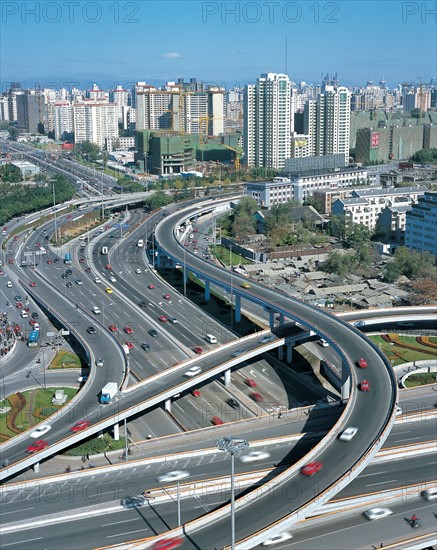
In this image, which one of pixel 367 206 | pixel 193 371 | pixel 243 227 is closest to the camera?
pixel 193 371

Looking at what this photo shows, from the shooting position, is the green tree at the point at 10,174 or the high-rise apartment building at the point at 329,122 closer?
the green tree at the point at 10,174

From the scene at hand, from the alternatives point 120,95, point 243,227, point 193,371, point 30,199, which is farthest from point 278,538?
point 120,95

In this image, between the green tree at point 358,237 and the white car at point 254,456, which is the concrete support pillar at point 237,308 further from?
the green tree at point 358,237

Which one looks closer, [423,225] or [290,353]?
[290,353]

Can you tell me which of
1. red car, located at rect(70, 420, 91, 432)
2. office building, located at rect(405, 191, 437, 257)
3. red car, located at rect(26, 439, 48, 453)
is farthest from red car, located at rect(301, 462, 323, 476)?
office building, located at rect(405, 191, 437, 257)

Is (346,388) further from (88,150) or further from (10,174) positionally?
(88,150)

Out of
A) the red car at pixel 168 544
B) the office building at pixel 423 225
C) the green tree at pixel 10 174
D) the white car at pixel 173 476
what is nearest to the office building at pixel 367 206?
the office building at pixel 423 225
